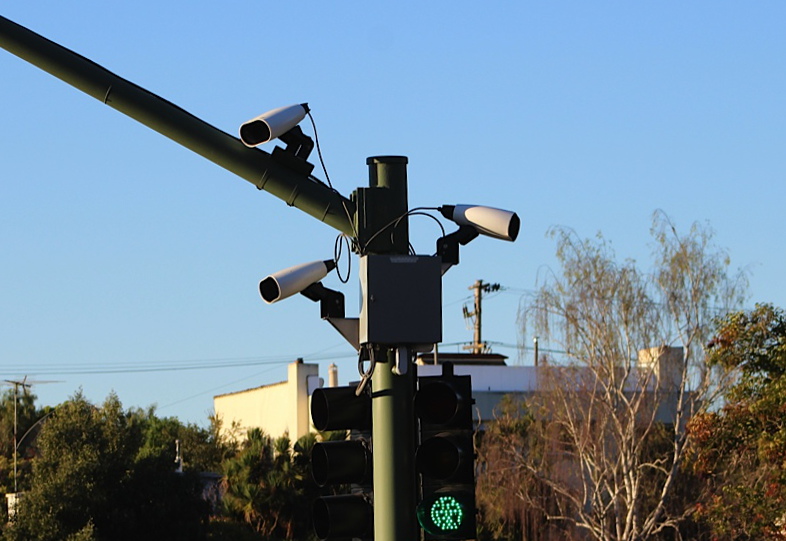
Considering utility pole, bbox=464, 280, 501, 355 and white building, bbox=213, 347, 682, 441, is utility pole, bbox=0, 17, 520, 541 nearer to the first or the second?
white building, bbox=213, 347, 682, 441

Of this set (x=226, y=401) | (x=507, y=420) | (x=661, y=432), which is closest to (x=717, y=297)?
(x=661, y=432)

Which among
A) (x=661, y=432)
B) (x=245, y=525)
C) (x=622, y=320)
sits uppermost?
(x=622, y=320)

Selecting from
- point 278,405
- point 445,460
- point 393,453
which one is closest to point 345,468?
point 393,453

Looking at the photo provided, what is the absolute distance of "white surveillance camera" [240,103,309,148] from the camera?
28.3ft

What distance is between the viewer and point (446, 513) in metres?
8.62

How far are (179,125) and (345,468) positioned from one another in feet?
8.38

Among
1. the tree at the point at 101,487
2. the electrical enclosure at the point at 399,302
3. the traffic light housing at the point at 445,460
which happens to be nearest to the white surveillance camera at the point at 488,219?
the electrical enclosure at the point at 399,302

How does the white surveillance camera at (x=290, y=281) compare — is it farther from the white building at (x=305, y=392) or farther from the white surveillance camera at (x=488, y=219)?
the white building at (x=305, y=392)

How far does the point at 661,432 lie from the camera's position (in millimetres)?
49375

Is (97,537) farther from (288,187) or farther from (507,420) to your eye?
(288,187)

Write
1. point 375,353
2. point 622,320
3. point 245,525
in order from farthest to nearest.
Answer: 1. point 245,525
2. point 622,320
3. point 375,353

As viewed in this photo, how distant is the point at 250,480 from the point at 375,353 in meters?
43.6

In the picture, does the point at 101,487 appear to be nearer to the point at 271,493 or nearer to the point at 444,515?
the point at 271,493

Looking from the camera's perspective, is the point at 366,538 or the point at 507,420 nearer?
the point at 366,538
